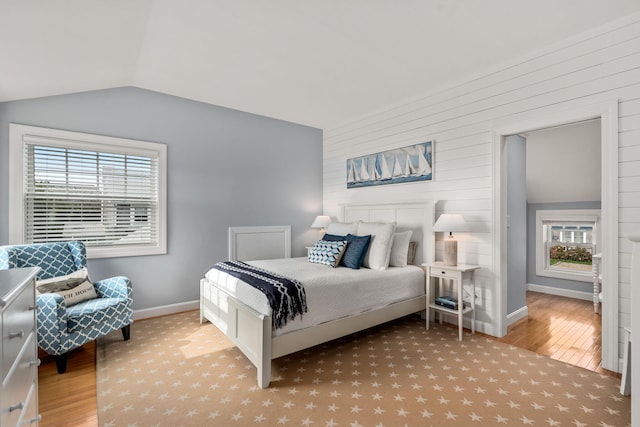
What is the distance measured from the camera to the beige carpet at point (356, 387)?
189cm

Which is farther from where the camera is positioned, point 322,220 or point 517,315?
point 322,220

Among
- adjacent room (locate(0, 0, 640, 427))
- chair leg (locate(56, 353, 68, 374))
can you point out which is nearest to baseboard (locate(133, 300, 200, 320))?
adjacent room (locate(0, 0, 640, 427))

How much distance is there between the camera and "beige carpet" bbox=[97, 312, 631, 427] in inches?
74.4

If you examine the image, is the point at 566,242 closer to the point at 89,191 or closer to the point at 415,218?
the point at 415,218

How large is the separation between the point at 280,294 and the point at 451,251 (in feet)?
6.29

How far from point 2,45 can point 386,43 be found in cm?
284

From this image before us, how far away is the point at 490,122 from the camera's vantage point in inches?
125

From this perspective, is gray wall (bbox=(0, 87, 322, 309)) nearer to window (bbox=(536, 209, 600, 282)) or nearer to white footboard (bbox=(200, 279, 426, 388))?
white footboard (bbox=(200, 279, 426, 388))

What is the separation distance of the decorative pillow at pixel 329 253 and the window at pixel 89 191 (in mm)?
1886

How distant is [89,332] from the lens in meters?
2.56

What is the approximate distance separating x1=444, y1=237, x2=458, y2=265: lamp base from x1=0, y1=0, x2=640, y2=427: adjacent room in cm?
3

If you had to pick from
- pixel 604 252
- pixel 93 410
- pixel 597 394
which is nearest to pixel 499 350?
pixel 597 394

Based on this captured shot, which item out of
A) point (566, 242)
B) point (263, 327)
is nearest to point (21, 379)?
point (263, 327)

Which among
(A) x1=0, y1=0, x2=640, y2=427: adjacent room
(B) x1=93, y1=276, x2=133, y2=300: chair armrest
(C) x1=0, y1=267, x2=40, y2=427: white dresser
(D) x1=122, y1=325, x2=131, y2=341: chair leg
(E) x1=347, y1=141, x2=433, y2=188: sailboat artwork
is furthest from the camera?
(E) x1=347, y1=141, x2=433, y2=188: sailboat artwork
